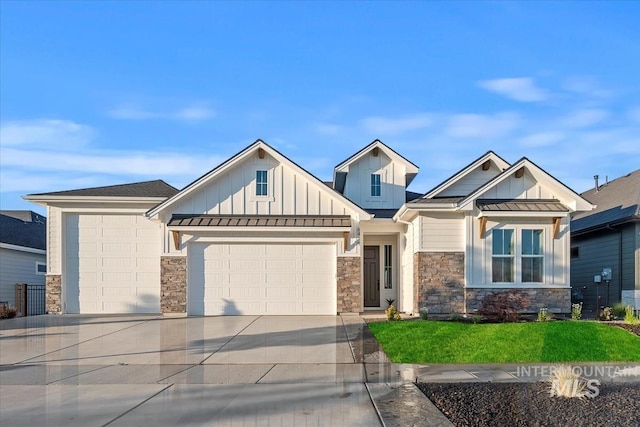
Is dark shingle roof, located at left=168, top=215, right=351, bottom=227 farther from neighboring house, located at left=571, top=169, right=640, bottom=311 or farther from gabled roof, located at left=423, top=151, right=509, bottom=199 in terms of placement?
neighboring house, located at left=571, top=169, right=640, bottom=311

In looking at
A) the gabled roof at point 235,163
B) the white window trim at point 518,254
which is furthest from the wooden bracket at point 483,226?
the gabled roof at point 235,163

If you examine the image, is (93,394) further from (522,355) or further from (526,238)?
(526,238)

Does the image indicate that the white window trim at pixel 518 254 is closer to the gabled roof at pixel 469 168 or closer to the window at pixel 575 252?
the gabled roof at pixel 469 168

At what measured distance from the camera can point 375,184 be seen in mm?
19609

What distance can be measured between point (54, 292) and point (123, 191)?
397 centimetres

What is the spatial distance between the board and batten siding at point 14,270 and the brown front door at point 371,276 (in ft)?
47.4

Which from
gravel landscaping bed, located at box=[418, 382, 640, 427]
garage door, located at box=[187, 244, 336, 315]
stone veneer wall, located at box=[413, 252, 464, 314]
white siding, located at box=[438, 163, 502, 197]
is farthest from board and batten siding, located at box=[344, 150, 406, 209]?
gravel landscaping bed, located at box=[418, 382, 640, 427]

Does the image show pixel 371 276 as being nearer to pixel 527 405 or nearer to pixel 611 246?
pixel 611 246

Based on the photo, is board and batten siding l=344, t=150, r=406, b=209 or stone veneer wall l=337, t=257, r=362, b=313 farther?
board and batten siding l=344, t=150, r=406, b=209

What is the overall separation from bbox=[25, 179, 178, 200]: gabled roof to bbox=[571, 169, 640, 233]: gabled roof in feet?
45.3

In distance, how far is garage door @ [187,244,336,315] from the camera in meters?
16.8

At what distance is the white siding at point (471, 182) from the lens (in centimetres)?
1684

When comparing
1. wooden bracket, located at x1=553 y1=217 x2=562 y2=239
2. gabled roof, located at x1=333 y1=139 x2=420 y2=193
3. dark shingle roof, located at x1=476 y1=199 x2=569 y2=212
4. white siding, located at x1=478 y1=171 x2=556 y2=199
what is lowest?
wooden bracket, located at x1=553 y1=217 x2=562 y2=239

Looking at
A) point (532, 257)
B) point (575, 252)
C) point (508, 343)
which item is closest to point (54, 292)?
point (508, 343)
